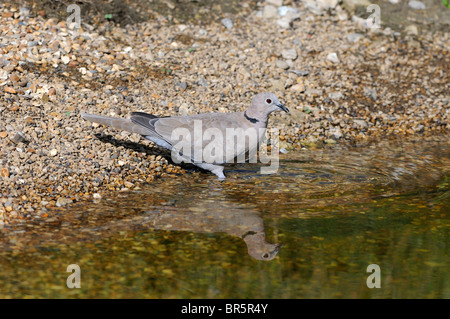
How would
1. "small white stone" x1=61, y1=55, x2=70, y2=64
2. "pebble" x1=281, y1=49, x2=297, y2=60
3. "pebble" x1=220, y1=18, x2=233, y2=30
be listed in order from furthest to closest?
"pebble" x1=220, y1=18, x2=233, y2=30 → "pebble" x1=281, y1=49, x2=297, y2=60 → "small white stone" x1=61, y1=55, x2=70, y2=64

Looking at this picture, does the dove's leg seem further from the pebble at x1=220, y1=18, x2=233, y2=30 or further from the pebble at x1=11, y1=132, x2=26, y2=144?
the pebble at x1=220, y1=18, x2=233, y2=30

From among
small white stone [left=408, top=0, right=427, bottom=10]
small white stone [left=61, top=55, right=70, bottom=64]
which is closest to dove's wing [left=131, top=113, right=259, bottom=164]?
small white stone [left=61, top=55, right=70, bottom=64]

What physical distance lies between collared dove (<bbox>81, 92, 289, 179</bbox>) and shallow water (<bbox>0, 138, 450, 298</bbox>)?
0.28 m

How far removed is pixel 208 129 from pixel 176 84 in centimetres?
176

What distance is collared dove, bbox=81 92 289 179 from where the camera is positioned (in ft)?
20.1

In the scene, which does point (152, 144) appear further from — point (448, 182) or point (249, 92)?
point (448, 182)

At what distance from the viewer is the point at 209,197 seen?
5703 mm

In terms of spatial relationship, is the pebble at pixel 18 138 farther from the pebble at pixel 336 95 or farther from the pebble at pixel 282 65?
the pebble at pixel 336 95

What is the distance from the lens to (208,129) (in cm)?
620

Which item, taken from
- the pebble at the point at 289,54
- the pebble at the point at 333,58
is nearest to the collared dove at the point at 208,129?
the pebble at the point at 289,54

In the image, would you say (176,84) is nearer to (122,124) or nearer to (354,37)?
(122,124)

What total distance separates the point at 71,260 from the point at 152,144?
9.04 feet
